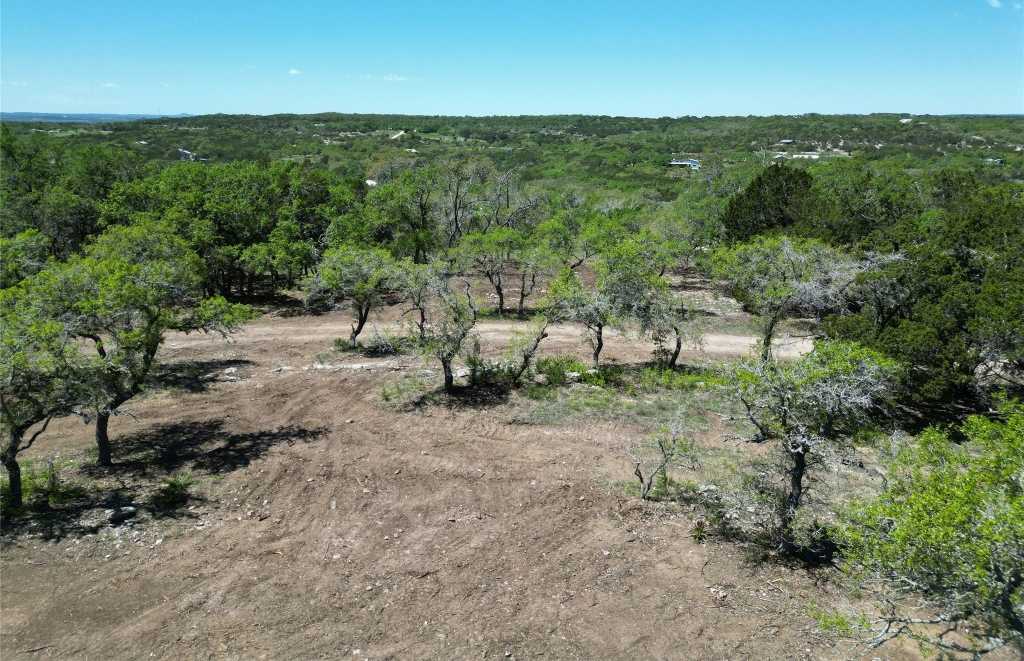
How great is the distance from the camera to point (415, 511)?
15172mm

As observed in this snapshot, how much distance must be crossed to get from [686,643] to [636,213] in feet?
143

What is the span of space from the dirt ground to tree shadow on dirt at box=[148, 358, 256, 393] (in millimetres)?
3024

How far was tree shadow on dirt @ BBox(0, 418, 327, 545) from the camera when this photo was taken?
47.0ft

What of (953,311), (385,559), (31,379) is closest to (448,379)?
(385,559)

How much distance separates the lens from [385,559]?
13375mm

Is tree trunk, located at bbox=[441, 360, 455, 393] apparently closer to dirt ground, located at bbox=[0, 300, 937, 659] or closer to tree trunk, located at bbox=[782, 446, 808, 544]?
dirt ground, located at bbox=[0, 300, 937, 659]

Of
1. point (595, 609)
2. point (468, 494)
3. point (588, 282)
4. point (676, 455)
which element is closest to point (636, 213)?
point (588, 282)

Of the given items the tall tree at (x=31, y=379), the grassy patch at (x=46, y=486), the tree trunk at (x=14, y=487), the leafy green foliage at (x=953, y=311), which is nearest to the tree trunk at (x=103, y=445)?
the grassy patch at (x=46, y=486)

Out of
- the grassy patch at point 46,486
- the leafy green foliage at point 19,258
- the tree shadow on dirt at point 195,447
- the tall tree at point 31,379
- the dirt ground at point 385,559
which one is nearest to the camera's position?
the dirt ground at point 385,559

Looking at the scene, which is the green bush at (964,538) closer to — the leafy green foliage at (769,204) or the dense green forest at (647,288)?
the dense green forest at (647,288)

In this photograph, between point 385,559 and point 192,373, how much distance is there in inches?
636

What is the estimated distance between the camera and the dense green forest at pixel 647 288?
31.8 ft

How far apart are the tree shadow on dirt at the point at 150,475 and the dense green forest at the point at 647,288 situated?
0.85 meters

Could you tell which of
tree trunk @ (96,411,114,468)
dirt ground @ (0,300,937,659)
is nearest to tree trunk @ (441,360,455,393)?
dirt ground @ (0,300,937,659)
